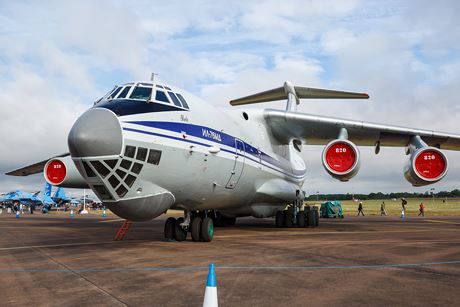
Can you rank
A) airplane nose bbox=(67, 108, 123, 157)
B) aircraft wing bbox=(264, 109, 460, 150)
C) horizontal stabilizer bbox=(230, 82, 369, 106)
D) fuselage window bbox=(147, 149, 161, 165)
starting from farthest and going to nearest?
horizontal stabilizer bbox=(230, 82, 369, 106) → aircraft wing bbox=(264, 109, 460, 150) → fuselage window bbox=(147, 149, 161, 165) → airplane nose bbox=(67, 108, 123, 157)

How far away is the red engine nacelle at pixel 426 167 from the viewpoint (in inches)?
457

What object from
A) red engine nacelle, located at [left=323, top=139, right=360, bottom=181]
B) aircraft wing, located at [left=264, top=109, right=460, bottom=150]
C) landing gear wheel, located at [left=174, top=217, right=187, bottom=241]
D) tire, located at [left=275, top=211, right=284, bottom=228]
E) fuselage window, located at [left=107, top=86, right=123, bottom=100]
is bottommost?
landing gear wheel, located at [left=174, top=217, right=187, bottom=241]

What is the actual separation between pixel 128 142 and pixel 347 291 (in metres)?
Answer: 4.37

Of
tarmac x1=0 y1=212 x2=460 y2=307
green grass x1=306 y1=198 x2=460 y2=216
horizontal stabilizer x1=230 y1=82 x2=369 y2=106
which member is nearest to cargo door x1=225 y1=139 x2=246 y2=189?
tarmac x1=0 y1=212 x2=460 y2=307

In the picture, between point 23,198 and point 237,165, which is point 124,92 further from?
point 23,198

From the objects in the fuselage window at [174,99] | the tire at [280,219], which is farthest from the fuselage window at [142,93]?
the tire at [280,219]

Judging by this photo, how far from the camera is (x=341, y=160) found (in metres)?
11.7

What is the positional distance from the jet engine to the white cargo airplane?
27mm

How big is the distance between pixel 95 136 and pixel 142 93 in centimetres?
184

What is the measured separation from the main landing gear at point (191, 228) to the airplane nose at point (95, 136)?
3.66 meters

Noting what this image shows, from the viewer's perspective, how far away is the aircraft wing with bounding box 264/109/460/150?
43.0 ft

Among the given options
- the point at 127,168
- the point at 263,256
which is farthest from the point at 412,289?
the point at 127,168

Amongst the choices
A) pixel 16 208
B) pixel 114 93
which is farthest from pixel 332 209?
pixel 16 208

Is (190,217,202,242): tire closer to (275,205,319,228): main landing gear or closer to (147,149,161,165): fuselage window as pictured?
(147,149,161,165): fuselage window
